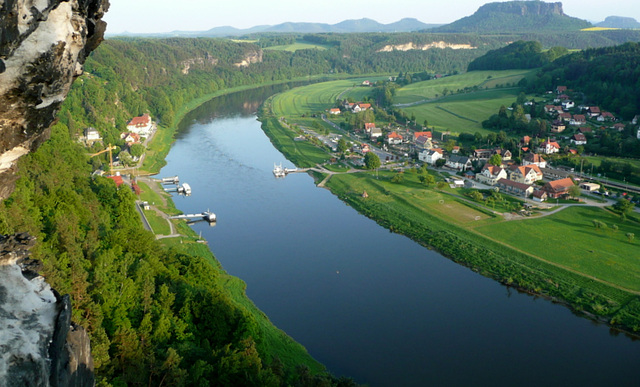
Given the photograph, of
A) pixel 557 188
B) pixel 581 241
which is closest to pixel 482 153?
pixel 557 188

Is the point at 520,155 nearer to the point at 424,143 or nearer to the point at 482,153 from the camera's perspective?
the point at 482,153

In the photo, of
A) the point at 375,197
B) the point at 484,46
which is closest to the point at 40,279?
the point at 375,197

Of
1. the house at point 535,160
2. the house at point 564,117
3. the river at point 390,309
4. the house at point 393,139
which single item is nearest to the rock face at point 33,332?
the river at point 390,309

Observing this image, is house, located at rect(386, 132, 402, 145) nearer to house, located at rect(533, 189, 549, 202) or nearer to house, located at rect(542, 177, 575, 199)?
house, located at rect(542, 177, 575, 199)

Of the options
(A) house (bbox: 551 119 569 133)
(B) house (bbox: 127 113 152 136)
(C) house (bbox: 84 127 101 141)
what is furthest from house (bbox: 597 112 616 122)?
(C) house (bbox: 84 127 101 141)

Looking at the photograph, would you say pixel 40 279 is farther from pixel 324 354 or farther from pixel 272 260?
pixel 272 260

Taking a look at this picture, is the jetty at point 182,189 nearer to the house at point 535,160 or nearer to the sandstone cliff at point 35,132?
the house at point 535,160
